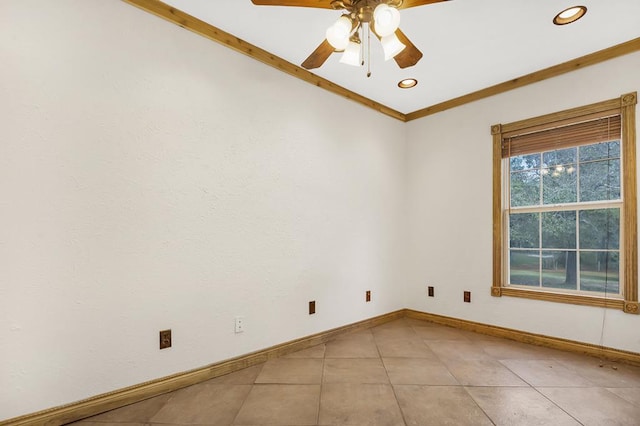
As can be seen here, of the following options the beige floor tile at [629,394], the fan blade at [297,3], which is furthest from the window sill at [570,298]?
the fan blade at [297,3]

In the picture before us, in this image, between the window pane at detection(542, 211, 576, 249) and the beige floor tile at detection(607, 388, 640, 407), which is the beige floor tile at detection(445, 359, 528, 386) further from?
the window pane at detection(542, 211, 576, 249)

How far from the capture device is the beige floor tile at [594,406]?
5.68ft

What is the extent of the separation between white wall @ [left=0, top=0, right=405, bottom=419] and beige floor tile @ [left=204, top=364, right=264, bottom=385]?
0.14 meters

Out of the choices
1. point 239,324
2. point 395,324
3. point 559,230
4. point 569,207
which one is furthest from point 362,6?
point 395,324

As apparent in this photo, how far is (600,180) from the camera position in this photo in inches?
107

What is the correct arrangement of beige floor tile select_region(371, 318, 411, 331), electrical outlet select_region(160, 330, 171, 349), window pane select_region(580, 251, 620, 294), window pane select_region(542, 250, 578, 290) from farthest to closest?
beige floor tile select_region(371, 318, 411, 331)
window pane select_region(542, 250, 578, 290)
window pane select_region(580, 251, 620, 294)
electrical outlet select_region(160, 330, 171, 349)

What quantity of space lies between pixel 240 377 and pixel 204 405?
1.27 feet

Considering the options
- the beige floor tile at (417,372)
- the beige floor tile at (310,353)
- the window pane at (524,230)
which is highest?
the window pane at (524,230)

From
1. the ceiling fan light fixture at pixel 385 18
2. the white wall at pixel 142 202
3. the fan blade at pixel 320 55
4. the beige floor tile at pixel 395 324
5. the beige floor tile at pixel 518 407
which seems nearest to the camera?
the ceiling fan light fixture at pixel 385 18

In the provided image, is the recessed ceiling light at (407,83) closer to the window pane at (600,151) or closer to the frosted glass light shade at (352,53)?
the frosted glass light shade at (352,53)

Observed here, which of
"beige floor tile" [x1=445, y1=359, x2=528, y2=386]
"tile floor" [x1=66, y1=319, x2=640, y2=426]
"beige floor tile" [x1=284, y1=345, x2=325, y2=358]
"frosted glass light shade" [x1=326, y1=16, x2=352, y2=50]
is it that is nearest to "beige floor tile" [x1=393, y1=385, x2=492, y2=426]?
"tile floor" [x1=66, y1=319, x2=640, y2=426]

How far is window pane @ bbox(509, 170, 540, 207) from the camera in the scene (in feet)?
10.2

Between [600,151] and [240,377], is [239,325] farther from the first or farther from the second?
[600,151]

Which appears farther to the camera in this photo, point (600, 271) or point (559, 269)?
point (559, 269)
